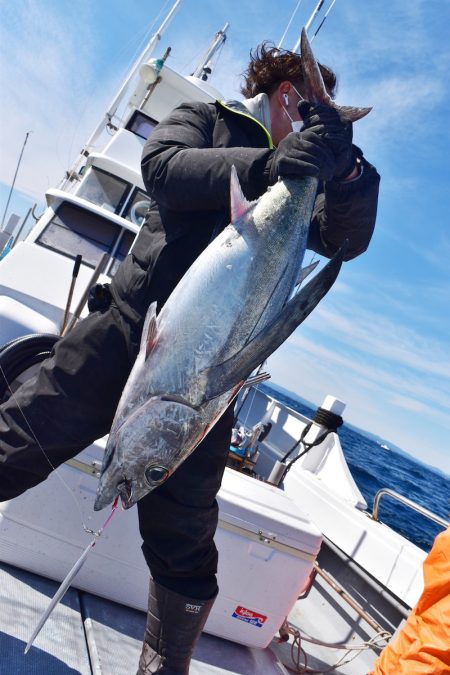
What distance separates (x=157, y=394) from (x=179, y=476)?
45 centimetres

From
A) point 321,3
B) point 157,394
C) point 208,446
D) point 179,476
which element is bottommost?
point 179,476

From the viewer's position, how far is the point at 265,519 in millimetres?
2576

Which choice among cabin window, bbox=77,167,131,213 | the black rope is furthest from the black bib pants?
cabin window, bbox=77,167,131,213

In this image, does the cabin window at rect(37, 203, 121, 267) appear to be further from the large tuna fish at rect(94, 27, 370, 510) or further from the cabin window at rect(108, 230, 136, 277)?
the large tuna fish at rect(94, 27, 370, 510)

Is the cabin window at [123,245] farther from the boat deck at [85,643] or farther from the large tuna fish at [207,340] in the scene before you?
the large tuna fish at [207,340]

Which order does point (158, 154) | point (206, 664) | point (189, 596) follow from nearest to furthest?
point (158, 154)
point (189, 596)
point (206, 664)

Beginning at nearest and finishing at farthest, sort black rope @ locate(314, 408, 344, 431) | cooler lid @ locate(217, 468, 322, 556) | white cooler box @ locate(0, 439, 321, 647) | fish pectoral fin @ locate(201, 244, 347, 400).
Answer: fish pectoral fin @ locate(201, 244, 347, 400) → white cooler box @ locate(0, 439, 321, 647) → cooler lid @ locate(217, 468, 322, 556) → black rope @ locate(314, 408, 344, 431)

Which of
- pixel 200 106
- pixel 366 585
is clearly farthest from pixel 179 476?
pixel 366 585

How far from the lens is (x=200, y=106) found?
1.91 m

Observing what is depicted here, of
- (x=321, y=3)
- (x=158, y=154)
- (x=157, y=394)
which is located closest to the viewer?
(x=157, y=394)

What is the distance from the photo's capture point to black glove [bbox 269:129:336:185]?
140 cm

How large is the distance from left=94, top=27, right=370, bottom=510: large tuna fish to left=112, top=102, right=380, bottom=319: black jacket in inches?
5.8

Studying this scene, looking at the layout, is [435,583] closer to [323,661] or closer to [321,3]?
[323,661]

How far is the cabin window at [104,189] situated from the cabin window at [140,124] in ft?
5.08
